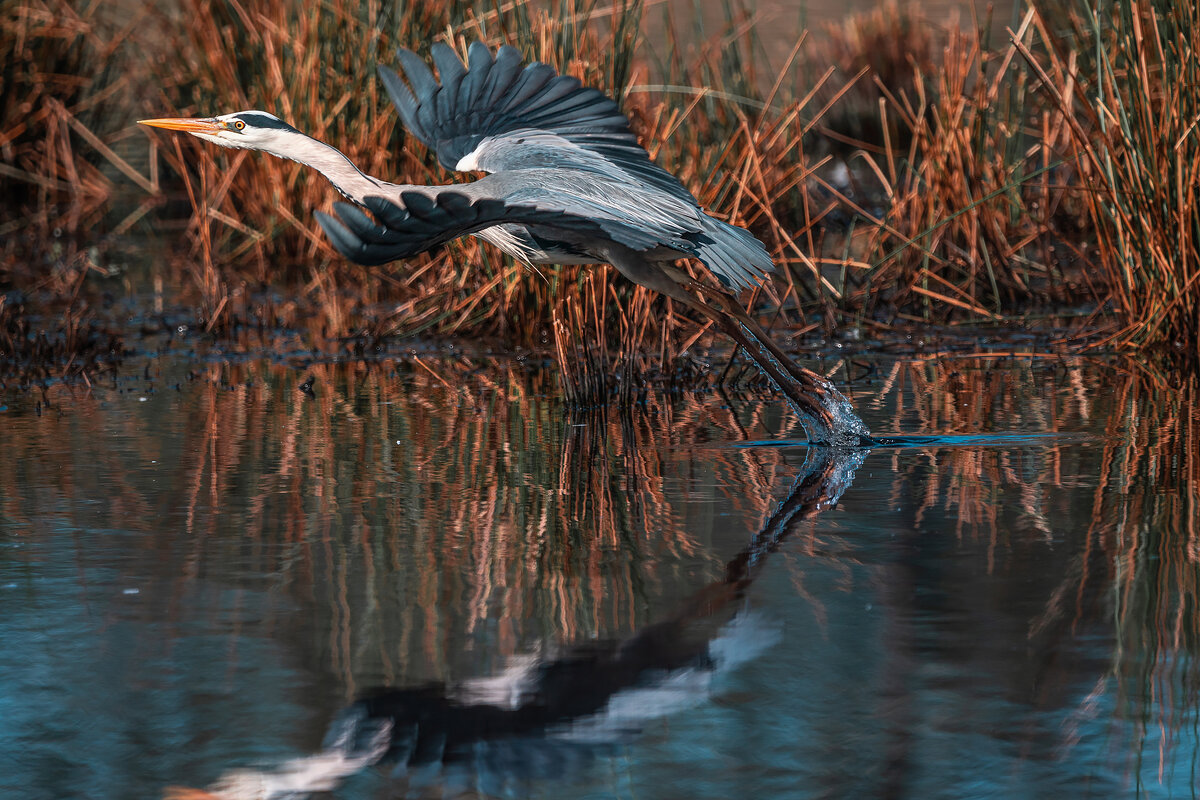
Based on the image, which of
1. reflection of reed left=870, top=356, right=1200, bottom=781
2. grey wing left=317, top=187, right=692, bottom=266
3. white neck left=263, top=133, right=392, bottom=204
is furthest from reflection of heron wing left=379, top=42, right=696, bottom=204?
grey wing left=317, top=187, right=692, bottom=266

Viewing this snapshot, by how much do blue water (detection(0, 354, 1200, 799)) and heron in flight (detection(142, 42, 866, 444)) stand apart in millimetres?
533

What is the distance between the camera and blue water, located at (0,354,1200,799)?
297 centimetres

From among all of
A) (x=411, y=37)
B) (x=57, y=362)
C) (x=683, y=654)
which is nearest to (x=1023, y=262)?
(x=411, y=37)

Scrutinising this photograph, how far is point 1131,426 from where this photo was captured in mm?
5539

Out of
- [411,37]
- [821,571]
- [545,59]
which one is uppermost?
[411,37]

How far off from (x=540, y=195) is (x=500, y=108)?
1.45 meters

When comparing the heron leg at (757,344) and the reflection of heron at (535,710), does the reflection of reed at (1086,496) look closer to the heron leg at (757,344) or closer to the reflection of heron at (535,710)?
the heron leg at (757,344)

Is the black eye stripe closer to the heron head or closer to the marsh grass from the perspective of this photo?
the heron head

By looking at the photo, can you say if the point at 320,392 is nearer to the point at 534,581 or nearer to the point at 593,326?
the point at 593,326

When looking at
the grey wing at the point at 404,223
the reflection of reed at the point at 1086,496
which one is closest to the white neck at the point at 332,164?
the grey wing at the point at 404,223

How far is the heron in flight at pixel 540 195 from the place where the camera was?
13.6ft

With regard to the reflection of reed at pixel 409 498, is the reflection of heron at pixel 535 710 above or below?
below

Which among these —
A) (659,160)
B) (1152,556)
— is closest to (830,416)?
(1152,556)

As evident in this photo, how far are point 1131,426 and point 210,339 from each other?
14.7 ft
